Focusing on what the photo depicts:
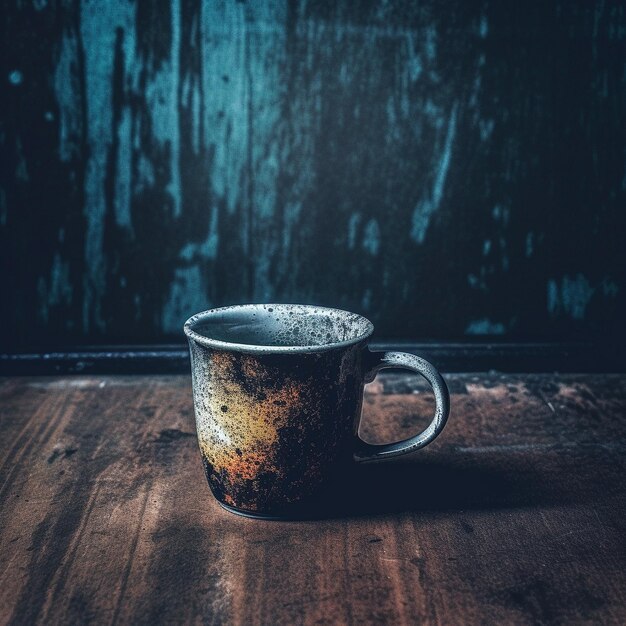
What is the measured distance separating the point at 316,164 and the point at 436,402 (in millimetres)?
530

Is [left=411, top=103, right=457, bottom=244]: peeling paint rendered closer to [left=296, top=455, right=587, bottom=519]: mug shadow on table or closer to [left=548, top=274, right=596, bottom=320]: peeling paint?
[left=548, top=274, right=596, bottom=320]: peeling paint

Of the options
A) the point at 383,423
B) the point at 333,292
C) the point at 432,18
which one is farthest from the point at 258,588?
the point at 432,18

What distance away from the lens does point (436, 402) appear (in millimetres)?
585

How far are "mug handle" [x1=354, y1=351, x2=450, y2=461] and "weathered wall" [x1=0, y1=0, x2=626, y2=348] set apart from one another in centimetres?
44

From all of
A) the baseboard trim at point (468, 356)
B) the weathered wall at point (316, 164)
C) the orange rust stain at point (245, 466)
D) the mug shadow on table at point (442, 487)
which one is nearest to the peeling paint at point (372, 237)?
the weathered wall at point (316, 164)

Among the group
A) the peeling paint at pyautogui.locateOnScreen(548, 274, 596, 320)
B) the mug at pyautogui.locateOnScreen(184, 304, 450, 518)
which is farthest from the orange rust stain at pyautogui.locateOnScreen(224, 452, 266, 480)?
the peeling paint at pyautogui.locateOnScreen(548, 274, 596, 320)

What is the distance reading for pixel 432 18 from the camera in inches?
37.6

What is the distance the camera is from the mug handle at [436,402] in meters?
0.59

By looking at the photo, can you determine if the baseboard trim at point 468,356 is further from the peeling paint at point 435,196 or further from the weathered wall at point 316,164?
the peeling paint at point 435,196

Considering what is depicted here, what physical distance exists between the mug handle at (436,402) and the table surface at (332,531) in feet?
0.20

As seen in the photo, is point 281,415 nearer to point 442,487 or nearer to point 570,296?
point 442,487

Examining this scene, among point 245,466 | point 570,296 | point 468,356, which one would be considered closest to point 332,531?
point 245,466

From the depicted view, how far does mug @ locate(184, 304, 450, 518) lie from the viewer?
1.82 feet

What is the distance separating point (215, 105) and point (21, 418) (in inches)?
21.1
